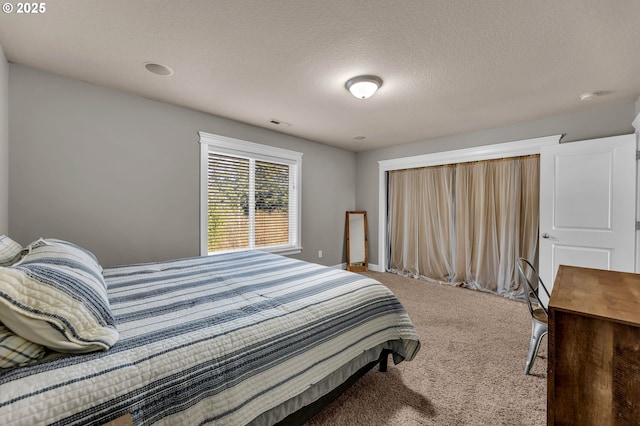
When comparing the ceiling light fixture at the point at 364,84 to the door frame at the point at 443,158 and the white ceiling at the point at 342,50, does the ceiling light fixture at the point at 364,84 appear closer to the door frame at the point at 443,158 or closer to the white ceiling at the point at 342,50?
the white ceiling at the point at 342,50

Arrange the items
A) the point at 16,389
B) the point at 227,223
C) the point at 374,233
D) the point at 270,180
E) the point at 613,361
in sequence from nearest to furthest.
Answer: the point at 16,389
the point at 613,361
the point at 227,223
the point at 270,180
the point at 374,233

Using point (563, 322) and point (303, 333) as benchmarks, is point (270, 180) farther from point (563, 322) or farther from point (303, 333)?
point (563, 322)

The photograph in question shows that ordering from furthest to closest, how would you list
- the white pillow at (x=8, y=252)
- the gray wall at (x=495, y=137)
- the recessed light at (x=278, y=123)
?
the recessed light at (x=278, y=123)
the gray wall at (x=495, y=137)
the white pillow at (x=8, y=252)

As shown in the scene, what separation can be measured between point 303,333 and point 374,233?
409cm

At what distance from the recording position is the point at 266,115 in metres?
3.32

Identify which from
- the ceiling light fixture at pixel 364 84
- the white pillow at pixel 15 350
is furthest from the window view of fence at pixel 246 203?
the white pillow at pixel 15 350

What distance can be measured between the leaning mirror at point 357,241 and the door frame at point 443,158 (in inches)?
10.6

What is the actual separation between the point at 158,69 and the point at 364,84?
5.84 ft

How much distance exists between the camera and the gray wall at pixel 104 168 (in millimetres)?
2273

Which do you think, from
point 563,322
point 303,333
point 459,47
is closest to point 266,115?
point 459,47

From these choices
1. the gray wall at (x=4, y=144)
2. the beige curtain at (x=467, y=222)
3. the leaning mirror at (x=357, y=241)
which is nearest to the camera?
the gray wall at (x=4, y=144)

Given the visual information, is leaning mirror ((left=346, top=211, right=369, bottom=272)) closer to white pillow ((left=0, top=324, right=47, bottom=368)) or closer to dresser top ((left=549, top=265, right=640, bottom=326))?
dresser top ((left=549, top=265, right=640, bottom=326))

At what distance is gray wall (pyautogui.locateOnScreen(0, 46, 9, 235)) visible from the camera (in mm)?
2037

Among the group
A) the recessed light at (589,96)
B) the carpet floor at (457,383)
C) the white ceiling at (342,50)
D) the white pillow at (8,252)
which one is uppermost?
the recessed light at (589,96)
